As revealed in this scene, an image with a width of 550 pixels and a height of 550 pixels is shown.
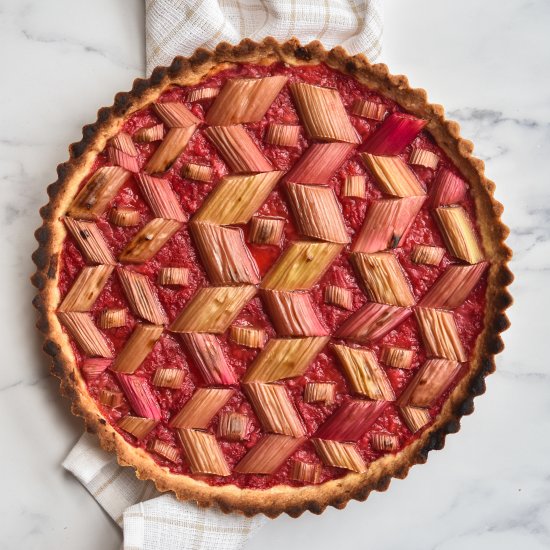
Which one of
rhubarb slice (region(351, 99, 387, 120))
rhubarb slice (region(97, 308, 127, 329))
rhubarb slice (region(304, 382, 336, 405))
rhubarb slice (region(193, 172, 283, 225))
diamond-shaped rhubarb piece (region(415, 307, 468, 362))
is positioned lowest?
rhubarb slice (region(304, 382, 336, 405))

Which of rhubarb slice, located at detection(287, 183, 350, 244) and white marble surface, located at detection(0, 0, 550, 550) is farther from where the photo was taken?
white marble surface, located at detection(0, 0, 550, 550)

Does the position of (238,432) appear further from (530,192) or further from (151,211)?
(530,192)

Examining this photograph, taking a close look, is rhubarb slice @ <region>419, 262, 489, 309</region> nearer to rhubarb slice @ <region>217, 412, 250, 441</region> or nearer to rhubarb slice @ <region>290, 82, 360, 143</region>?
rhubarb slice @ <region>290, 82, 360, 143</region>

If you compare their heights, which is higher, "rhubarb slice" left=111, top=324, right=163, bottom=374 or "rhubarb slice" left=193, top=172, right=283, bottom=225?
"rhubarb slice" left=193, top=172, right=283, bottom=225

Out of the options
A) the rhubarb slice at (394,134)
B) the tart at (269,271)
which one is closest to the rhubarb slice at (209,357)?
the tart at (269,271)

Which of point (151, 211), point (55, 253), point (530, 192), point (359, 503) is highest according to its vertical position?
point (530, 192)

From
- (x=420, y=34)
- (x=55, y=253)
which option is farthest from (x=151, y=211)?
(x=420, y=34)

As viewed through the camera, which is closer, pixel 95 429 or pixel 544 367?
pixel 95 429

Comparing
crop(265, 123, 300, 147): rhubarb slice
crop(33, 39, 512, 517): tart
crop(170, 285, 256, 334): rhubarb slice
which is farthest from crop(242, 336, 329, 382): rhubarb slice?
crop(265, 123, 300, 147): rhubarb slice
